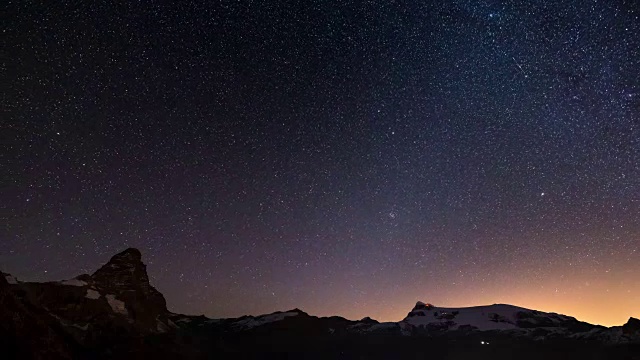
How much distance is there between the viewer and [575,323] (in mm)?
161125

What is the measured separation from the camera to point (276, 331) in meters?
151

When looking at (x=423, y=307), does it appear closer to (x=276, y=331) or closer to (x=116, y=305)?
(x=276, y=331)

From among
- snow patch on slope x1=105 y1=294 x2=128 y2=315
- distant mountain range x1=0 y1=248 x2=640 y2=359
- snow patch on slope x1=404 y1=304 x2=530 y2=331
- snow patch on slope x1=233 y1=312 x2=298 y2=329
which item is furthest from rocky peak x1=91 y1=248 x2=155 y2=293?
→ snow patch on slope x1=404 y1=304 x2=530 y2=331

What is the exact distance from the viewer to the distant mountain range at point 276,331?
315ft

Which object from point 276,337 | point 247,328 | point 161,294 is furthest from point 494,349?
point 161,294

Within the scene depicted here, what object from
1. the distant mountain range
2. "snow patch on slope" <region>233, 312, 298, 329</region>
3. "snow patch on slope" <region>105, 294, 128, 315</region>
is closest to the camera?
the distant mountain range

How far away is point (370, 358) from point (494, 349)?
40477mm

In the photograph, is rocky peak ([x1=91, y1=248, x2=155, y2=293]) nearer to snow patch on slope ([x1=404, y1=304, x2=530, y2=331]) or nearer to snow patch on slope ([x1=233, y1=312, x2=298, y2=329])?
snow patch on slope ([x1=233, y1=312, x2=298, y2=329])

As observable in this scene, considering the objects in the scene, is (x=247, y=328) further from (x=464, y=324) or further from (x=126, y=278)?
(x=464, y=324)

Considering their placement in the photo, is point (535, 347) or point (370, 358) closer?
point (370, 358)

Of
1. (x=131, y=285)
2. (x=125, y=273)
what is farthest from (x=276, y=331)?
(x=125, y=273)

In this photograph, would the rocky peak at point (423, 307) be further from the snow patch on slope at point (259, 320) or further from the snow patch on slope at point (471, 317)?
the snow patch on slope at point (259, 320)

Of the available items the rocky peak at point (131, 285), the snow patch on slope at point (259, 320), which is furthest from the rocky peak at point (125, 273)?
the snow patch on slope at point (259, 320)

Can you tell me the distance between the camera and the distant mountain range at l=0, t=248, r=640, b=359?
96.1 meters
